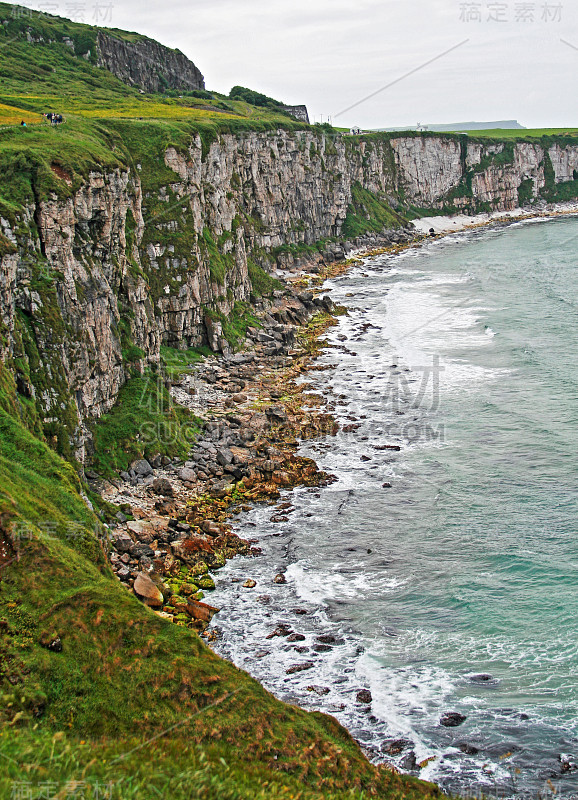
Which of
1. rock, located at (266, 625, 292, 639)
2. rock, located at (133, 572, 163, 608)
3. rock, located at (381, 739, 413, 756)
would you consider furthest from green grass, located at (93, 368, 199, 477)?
rock, located at (381, 739, 413, 756)

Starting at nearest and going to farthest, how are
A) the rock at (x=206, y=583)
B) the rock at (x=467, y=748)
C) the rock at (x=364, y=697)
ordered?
1. the rock at (x=467, y=748)
2. the rock at (x=364, y=697)
3. the rock at (x=206, y=583)

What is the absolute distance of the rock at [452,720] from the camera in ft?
85.1

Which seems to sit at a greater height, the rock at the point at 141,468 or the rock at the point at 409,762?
the rock at the point at 141,468

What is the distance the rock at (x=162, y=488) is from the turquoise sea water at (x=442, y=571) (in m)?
4.75

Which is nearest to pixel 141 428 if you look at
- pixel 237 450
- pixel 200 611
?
pixel 237 450

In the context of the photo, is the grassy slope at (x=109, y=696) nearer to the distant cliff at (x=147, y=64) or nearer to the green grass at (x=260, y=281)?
the green grass at (x=260, y=281)

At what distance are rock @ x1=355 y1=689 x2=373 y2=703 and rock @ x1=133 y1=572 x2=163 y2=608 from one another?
9.67 m

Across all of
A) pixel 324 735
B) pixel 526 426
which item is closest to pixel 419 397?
pixel 526 426

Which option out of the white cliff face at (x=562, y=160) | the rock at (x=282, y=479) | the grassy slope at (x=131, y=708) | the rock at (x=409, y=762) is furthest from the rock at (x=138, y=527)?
the white cliff face at (x=562, y=160)

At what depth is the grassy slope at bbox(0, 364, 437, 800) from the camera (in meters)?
16.5

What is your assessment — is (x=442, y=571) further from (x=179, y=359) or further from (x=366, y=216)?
(x=366, y=216)

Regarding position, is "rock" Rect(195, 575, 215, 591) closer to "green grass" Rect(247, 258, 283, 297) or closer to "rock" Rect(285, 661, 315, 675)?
"rock" Rect(285, 661, 315, 675)

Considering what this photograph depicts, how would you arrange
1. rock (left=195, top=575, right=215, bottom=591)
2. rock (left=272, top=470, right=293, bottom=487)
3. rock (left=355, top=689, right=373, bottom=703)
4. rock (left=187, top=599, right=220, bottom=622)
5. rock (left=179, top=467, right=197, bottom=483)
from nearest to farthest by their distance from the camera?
rock (left=355, top=689, right=373, bottom=703) → rock (left=187, top=599, right=220, bottom=622) → rock (left=195, top=575, right=215, bottom=591) → rock (left=179, top=467, right=197, bottom=483) → rock (left=272, top=470, right=293, bottom=487)

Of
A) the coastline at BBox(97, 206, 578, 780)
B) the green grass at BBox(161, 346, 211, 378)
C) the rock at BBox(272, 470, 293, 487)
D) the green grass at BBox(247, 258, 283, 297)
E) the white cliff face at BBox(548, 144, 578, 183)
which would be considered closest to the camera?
the coastline at BBox(97, 206, 578, 780)
